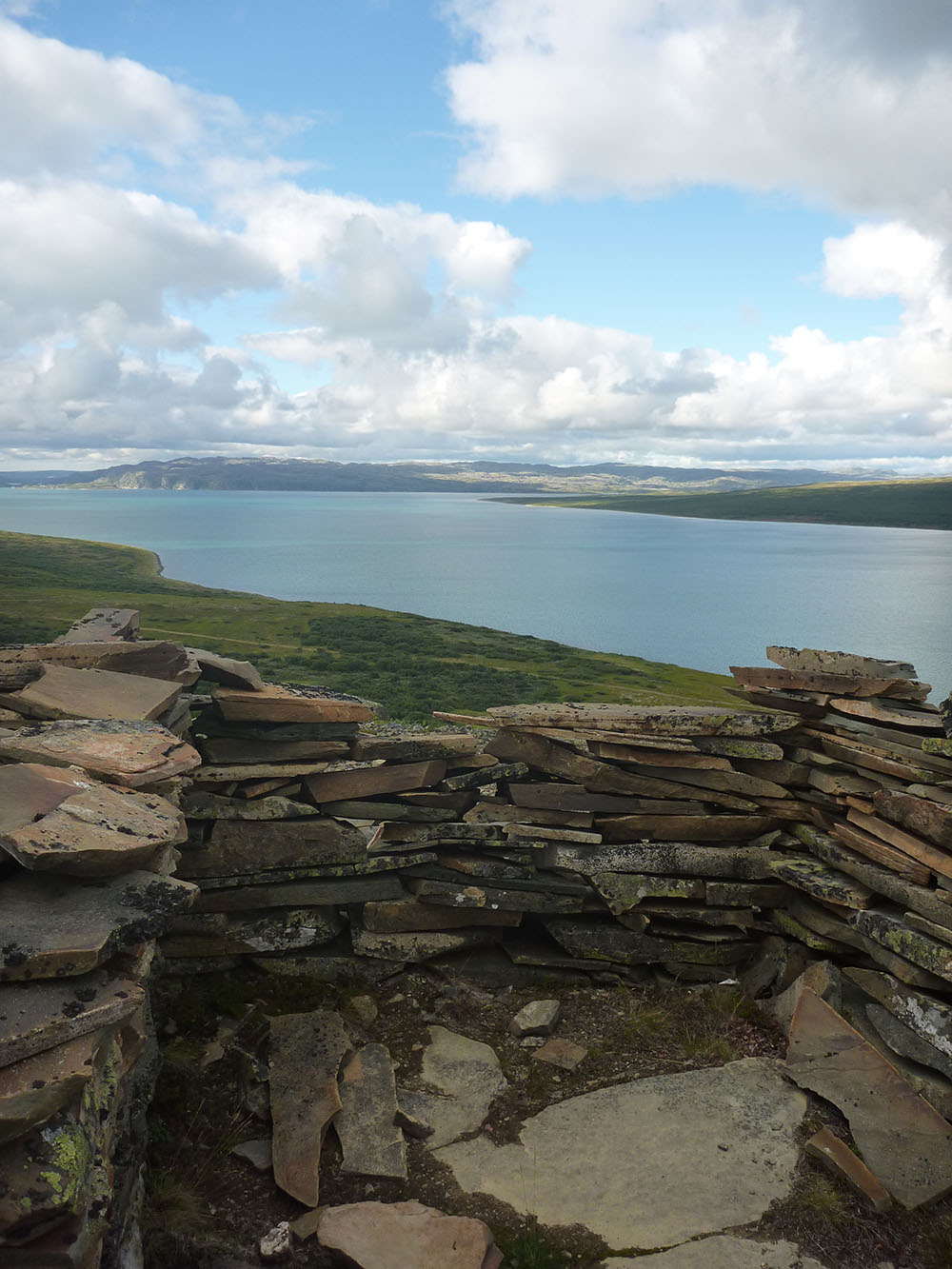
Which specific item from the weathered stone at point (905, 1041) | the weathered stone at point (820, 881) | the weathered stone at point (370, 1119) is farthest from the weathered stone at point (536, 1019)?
the weathered stone at point (905, 1041)

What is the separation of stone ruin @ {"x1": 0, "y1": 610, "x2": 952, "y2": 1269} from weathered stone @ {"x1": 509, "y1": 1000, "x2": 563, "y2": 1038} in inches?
9.6

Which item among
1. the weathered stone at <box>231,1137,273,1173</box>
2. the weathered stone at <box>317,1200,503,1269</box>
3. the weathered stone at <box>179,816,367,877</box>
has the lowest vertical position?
the weathered stone at <box>231,1137,273,1173</box>

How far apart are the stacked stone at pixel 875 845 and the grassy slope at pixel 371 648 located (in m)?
32.8

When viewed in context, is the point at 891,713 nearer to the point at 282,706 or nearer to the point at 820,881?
the point at 820,881

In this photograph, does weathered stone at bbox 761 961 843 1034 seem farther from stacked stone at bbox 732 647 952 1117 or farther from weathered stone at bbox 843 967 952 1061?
weathered stone at bbox 843 967 952 1061

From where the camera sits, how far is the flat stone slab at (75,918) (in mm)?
4215

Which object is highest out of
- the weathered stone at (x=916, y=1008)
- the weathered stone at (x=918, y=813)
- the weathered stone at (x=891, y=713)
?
the weathered stone at (x=891, y=713)

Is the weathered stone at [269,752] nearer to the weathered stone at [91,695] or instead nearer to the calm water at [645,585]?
the weathered stone at [91,695]

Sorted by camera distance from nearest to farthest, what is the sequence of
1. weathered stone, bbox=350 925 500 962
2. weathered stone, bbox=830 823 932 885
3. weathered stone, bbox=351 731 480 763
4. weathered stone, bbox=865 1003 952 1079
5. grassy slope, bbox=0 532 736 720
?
weathered stone, bbox=865 1003 952 1079
weathered stone, bbox=830 823 932 885
weathered stone, bbox=350 925 500 962
weathered stone, bbox=351 731 480 763
grassy slope, bbox=0 532 736 720

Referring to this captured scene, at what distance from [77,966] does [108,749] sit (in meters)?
2.52

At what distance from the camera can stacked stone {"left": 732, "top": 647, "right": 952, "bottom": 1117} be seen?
673cm

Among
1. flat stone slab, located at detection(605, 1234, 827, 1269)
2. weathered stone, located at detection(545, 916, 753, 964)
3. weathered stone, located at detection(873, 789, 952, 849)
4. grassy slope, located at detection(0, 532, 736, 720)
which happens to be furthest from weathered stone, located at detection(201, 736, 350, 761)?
grassy slope, located at detection(0, 532, 736, 720)

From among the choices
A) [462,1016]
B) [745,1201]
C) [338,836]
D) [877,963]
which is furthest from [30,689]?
[877,963]

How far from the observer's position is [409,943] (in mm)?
8258
